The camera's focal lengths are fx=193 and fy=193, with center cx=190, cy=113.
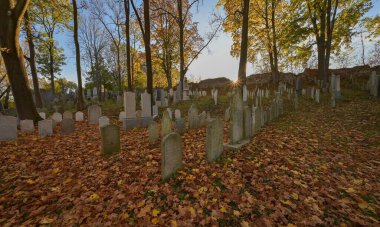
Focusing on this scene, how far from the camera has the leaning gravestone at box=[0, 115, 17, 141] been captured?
6.03 meters

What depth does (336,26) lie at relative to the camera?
1659cm

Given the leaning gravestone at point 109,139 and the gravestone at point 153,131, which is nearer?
the leaning gravestone at point 109,139

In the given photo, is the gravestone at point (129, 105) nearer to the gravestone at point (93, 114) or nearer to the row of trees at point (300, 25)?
the gravestone at point (93, 114)

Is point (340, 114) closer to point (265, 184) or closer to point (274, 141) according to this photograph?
point (274, 141)

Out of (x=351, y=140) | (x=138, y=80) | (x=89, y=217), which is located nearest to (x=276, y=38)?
(x=351, y=140)

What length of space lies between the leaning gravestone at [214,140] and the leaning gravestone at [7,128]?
6296 mm

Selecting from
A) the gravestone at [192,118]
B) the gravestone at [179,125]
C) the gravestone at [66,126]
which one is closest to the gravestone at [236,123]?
the gravestone at [179,125]

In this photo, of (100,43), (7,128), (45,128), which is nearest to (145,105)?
(45,128)

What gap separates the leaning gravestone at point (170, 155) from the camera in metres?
3.43

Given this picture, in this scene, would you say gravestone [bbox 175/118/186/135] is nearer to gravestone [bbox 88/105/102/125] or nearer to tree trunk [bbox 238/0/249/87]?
gravestone [bbox 88/105/102/125]

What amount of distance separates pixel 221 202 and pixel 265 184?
97 cm

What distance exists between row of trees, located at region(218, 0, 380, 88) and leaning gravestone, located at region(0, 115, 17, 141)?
524 inches

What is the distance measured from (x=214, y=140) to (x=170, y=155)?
3.71 feet

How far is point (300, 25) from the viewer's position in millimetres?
17016
